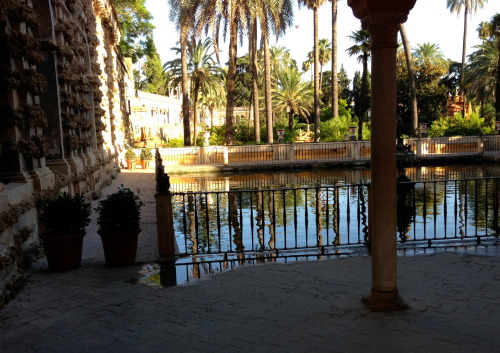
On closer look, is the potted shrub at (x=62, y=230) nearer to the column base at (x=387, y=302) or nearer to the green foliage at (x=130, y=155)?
the column base at (x=387, y=302)

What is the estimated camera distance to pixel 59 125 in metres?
11.3

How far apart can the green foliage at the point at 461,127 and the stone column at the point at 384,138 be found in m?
35.3

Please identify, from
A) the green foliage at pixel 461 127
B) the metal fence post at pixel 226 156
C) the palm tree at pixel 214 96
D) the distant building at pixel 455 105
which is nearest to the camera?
the metal fence post at pixel 226 156

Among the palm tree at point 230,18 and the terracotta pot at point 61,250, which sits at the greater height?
the palm tree at point 230,18

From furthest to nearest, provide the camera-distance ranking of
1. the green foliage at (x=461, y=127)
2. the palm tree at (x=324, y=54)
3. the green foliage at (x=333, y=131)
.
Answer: the palm tree at (x=324, y=54) < the green foliage at (x=333, y=131) < the green foliage at (x=461, y=127)

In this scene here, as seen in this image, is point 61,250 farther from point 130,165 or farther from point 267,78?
point 267,78

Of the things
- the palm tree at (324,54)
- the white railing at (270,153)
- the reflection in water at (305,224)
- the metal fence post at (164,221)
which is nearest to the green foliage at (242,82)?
the palm tree at (324,54)

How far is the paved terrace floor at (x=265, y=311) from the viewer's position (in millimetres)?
4195

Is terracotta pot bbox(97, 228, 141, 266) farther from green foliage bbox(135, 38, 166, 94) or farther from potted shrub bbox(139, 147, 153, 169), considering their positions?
green foliage bbox(135, 38, 166, 94)

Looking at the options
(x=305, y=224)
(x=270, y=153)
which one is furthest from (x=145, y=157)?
(x=305, y=224)

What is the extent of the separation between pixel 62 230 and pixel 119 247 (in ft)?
2.63

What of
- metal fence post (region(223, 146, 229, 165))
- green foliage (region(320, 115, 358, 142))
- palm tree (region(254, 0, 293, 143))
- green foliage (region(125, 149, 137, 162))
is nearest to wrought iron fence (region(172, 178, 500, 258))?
metal fence post (region(223, 146, 229, 165))

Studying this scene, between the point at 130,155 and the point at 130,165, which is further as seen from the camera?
the point at 130,165

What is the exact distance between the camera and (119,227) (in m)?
6.89
